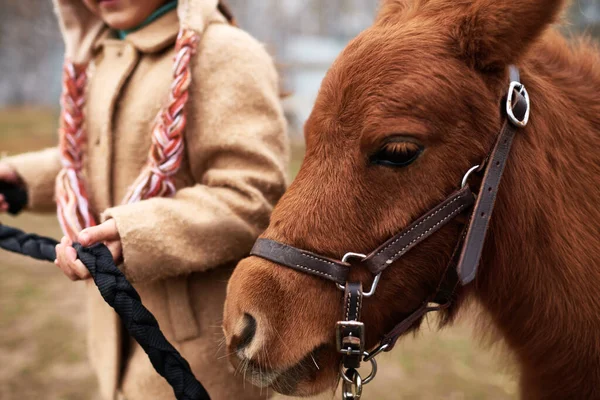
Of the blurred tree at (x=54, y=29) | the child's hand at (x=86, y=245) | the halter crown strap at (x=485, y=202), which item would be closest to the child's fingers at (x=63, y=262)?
the child's hand at (x=86, y=245)

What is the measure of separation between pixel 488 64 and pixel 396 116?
27cm

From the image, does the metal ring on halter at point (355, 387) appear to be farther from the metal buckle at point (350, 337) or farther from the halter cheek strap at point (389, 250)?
the halter cheek strap at point (389, 250)

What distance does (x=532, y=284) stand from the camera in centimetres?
134

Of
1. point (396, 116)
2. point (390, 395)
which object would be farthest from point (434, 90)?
point (390, 395)

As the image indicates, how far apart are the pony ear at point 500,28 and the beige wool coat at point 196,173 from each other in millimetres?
679

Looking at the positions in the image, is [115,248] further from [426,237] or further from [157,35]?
[426,237]

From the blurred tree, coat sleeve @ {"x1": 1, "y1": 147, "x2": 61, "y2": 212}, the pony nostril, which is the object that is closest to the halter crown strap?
the pony nostril

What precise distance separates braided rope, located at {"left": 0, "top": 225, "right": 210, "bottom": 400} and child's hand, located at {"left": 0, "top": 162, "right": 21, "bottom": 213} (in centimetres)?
88

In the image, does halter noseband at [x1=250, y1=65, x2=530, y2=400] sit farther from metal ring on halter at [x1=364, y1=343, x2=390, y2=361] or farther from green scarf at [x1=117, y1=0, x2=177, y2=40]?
green scarf at [x1=117, y1=0, x2=177, y2=40]

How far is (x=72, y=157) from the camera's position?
5.83 ft

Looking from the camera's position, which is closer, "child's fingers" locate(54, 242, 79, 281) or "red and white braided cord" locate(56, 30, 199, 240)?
"child's fingers" locate(54, 242, 79, 281)

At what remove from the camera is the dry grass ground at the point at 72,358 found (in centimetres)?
372

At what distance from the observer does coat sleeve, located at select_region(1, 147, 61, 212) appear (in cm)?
205

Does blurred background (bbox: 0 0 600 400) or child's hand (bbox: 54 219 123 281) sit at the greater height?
child's hand (bbox: 54 219 123 281)
